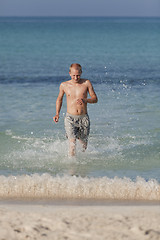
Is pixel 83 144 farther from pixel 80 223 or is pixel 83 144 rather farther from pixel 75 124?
pixel 80 223

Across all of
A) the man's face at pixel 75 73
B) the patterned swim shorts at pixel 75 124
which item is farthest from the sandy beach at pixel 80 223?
the man's face at pixel 75 73

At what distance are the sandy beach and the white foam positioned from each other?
0.60m

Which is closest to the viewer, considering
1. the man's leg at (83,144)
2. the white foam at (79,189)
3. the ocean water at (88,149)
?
the white foam at (79,189)

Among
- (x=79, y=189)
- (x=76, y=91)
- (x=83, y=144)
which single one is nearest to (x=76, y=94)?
(x=76, y=91)

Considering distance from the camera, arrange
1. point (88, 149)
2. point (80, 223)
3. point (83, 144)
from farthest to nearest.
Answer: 1. point (88, 149)
2. point (83, 144)
3. point (80, 223)

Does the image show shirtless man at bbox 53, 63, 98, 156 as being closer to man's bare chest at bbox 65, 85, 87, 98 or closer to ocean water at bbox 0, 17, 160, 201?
man's bare chest at bbox 65, 85, 87, 98

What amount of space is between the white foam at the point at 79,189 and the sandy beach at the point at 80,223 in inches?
23.5

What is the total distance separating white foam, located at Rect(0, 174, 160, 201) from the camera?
5.39m

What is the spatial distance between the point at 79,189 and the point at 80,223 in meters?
1.26

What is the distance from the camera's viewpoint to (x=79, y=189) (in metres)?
5.47

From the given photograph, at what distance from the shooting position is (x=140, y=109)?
11.1 meters

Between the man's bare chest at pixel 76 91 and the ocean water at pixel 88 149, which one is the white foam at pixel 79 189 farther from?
the man's bare chest at pixel 76 91

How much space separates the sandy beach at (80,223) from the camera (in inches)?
157

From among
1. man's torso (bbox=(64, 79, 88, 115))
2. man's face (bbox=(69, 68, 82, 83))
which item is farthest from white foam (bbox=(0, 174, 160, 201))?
man's face (bbox=(69, 68, 82, 83))
